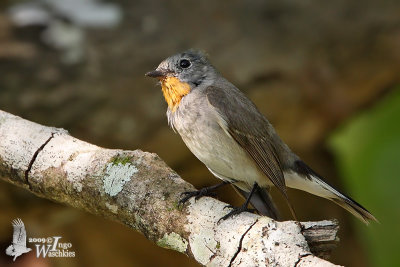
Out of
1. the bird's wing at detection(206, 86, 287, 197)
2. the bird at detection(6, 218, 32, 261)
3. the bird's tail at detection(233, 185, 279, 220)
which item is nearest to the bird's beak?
the bird's wing at detection(206, 86, 287, 197)

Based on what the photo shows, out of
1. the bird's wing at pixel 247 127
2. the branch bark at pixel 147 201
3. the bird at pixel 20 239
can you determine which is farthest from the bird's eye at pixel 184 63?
the bird at pixel 20 239

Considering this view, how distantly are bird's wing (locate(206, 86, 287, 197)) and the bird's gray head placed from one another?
218mm

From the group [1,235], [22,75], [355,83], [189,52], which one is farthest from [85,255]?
[355,83]

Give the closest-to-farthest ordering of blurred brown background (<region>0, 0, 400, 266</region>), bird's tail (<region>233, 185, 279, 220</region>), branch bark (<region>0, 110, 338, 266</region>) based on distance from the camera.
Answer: branch bark (<region>0, 110, 338, 266</region>), bird's tail (<region>233, 185, 279, 220</region>), blurred brown background (<region>0, 0, 400, 266</region>)

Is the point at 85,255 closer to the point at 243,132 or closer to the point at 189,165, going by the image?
the point at 189,165

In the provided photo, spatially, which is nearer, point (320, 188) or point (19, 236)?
point (320, 188)

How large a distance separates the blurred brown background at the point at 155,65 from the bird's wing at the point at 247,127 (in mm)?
1854

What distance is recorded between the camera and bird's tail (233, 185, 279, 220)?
4.02m

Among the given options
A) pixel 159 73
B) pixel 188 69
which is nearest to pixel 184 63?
pixel 188 69

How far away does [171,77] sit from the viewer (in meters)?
4.25

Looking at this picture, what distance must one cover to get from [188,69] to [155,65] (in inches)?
69.5

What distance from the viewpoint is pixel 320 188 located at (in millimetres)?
4039
